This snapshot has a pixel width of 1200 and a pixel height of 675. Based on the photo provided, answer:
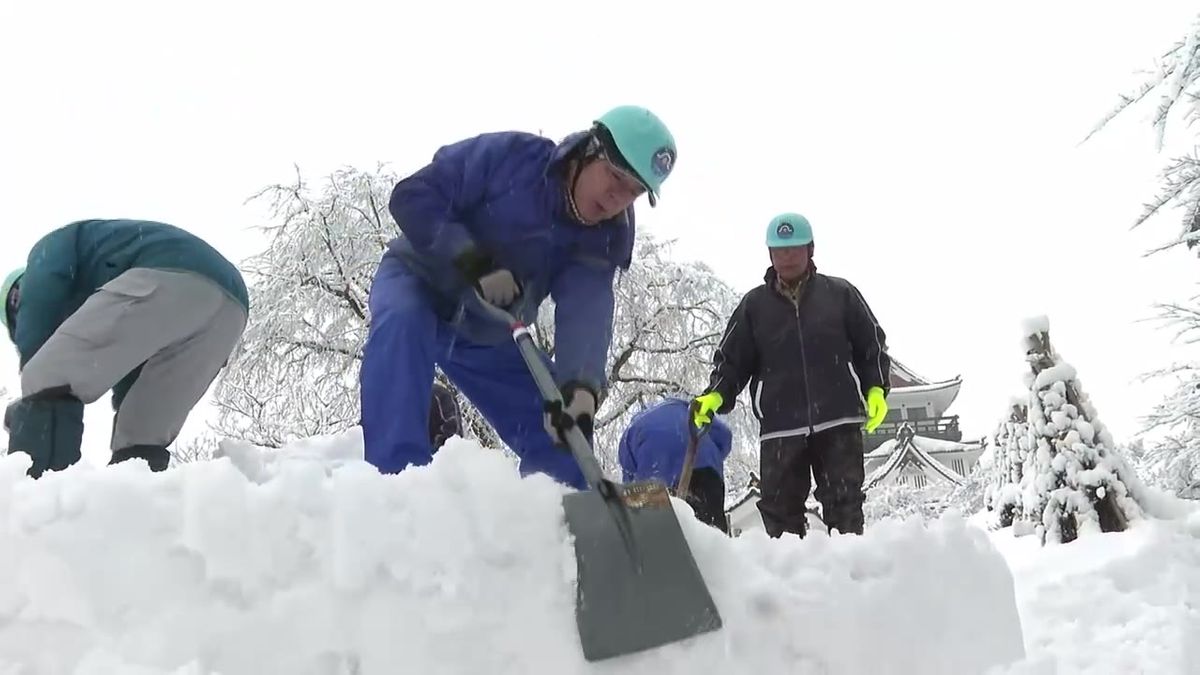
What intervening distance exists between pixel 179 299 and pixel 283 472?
100 centimetres

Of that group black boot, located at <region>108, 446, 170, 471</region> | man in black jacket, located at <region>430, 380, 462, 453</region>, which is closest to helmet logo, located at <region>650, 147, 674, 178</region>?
black boot, located at <region>108, 446, 170, 471</region>

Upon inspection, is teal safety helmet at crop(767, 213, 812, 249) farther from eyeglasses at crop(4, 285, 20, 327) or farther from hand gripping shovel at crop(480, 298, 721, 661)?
eyeglasses at crop(4, 285, 20, 327)

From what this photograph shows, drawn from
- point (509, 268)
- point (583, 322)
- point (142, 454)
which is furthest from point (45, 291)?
point (583, 322)

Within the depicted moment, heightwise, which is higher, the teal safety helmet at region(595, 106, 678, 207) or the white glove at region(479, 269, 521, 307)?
the teal safety helmet at region(595, 106, 678, 207)

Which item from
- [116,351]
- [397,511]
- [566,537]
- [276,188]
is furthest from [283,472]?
[276,188]

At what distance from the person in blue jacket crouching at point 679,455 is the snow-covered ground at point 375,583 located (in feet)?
7.19

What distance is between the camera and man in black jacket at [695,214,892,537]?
10.6ft

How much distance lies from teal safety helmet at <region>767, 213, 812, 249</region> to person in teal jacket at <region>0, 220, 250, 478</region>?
77.3 inches

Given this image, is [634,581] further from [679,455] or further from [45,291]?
[679,455]

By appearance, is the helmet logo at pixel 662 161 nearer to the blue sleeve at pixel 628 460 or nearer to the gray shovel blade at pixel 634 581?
the gray shovel blade at pixel 634 581

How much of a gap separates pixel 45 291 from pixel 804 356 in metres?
2.45

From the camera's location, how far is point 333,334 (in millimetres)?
9891

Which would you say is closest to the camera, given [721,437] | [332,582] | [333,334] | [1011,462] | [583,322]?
[332,582]

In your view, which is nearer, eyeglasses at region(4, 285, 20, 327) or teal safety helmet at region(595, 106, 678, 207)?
teal safety helmet at region(595, 106, 678, 207)
